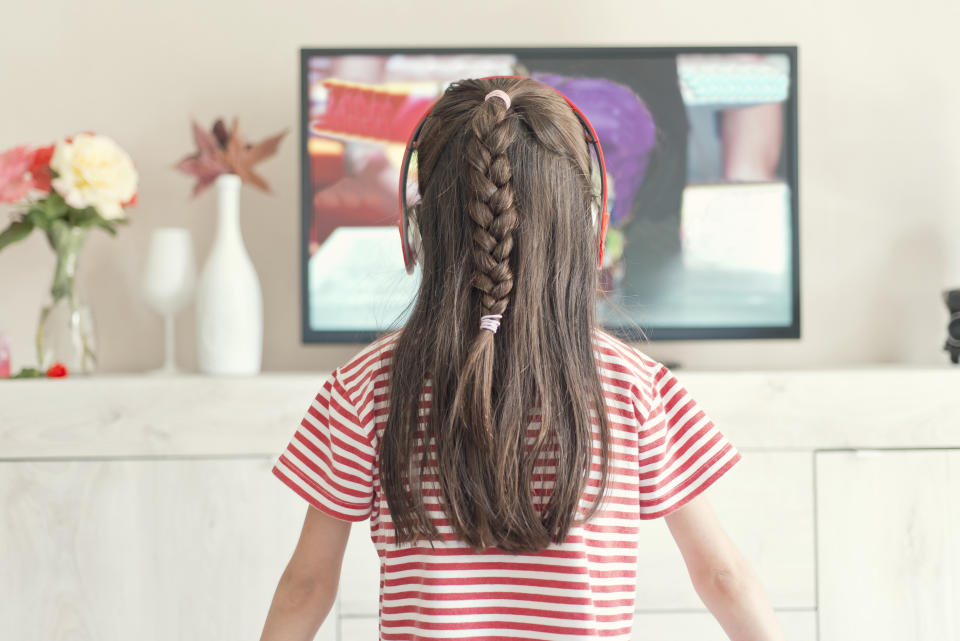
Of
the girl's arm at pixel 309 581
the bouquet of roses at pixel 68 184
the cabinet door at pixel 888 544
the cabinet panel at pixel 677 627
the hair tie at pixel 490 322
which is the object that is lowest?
the cabinet panel at pixel 677 627

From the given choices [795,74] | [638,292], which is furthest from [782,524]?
[795,74]

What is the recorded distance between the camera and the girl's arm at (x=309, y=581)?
2.70 feet

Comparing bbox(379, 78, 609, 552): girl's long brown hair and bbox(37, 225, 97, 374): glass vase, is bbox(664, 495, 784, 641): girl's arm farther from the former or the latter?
bbox(37, 225, 97, 374): glass vase

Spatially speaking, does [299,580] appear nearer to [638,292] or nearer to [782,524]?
[782,524]

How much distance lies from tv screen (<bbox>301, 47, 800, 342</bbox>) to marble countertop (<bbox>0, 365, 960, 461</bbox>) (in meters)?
0.28

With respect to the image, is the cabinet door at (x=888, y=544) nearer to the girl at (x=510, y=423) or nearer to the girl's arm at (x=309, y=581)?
the girl at (x=510, y=423)

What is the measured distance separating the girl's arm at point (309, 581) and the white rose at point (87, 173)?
117 centimetres

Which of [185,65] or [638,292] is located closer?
[638,292]

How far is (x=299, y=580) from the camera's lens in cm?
82

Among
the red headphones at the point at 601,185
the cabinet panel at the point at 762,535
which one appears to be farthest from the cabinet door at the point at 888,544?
the red headphones at the point at 601,185

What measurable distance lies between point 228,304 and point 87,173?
0.38 meters

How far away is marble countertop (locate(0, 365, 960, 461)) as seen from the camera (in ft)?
5.20

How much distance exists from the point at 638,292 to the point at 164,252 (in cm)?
104

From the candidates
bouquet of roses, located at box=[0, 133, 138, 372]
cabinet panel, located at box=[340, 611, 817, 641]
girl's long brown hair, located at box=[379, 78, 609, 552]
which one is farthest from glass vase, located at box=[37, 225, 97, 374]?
girl's long brown hair, located at box=[379, 78, 609, 552]
